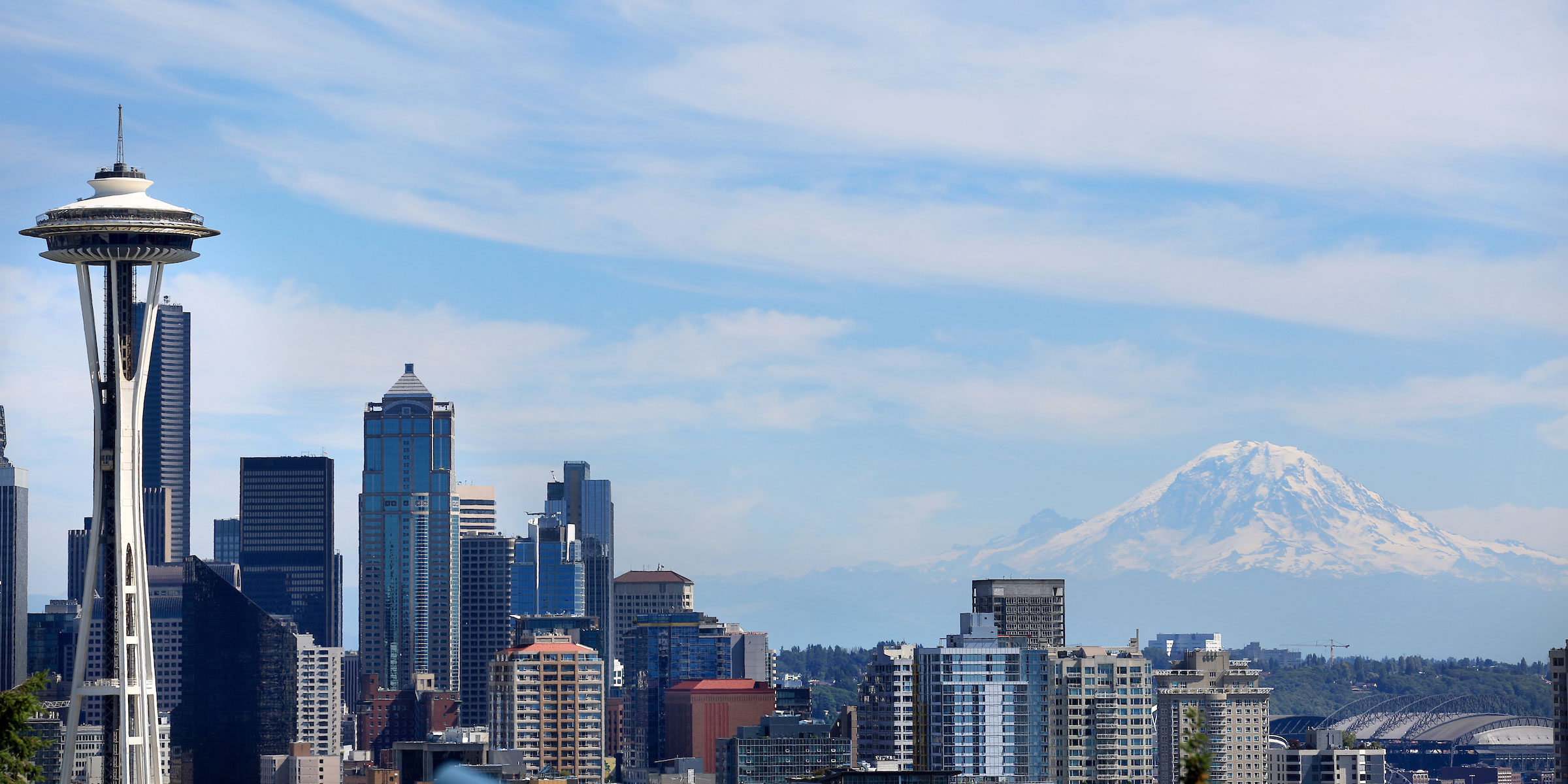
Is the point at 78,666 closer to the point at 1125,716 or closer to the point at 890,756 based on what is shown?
the point at 890,756

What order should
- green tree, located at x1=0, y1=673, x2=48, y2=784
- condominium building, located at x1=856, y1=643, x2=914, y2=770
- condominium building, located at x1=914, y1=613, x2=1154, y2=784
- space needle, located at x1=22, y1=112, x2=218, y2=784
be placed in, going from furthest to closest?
condominium building, located at x1=856, y1=643, x2=914, y2=770, condominium building, located at x1=914, y1=613, x2=1154, y2=784, space needle, located at x1=22, y1=112, x2=218, y2=784, green tree, located at x1=0, y1=673, x2=48, y2=784

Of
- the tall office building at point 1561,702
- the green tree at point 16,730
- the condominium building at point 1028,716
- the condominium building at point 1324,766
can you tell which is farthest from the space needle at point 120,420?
the condominium building at point 1324,766

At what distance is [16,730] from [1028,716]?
101m

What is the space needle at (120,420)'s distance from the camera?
393 ft

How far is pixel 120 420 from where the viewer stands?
392 ft

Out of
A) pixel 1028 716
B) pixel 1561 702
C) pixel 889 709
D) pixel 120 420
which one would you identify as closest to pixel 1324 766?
pixel 1028 716

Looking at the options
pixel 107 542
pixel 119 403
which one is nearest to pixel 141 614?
pixel 107 542

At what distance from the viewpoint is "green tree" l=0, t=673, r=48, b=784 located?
74.8m

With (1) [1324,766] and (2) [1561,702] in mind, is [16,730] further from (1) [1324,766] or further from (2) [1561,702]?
(1) [1324,766]

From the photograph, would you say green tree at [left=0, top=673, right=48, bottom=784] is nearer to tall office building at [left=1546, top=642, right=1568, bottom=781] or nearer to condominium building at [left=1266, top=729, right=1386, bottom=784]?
tall office building at [left=1546, top=642, right=1568, bottom=781]

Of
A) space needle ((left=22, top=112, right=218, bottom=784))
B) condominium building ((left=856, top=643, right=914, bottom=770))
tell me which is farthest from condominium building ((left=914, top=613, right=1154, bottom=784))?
space needle ((left=22, top=112, right=218, bottom=784))

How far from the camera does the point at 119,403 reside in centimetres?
11988

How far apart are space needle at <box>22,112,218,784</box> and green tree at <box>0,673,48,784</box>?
41007mm

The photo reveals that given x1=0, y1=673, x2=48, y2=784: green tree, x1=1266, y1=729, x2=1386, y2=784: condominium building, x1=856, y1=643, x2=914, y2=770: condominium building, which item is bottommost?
x1=1266, y1=729, x2=1386, y2=784: condominium building
